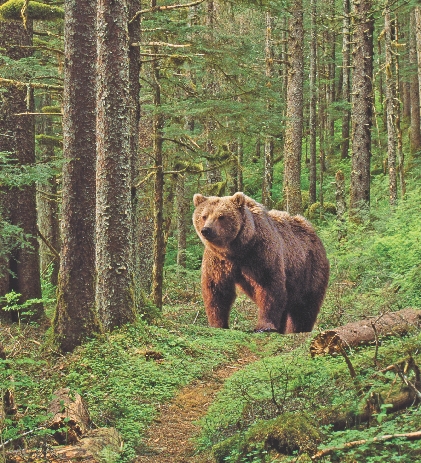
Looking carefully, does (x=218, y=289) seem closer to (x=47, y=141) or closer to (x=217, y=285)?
(x=217, y=285)

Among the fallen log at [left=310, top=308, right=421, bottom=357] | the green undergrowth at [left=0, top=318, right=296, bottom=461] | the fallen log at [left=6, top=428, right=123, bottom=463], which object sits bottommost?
the green undergrowth at [left=0, top=318, right=296, bottom=461]

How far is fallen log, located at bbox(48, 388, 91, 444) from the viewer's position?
16.9 ft

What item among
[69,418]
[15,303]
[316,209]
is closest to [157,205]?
[15,303]

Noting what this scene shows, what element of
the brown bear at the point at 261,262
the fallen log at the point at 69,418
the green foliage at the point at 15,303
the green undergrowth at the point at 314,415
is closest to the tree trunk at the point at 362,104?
the brown bear at the point at 261,262

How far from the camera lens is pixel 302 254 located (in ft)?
33.9

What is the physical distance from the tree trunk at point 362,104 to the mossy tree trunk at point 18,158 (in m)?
8.85

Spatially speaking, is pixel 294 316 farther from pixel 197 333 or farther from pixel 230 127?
pixel 230 127

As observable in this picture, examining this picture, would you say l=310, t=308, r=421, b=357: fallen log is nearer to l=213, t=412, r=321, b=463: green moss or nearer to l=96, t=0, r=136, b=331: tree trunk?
l=213, t=412, r=321, b=463: green moss

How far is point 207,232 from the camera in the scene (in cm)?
826

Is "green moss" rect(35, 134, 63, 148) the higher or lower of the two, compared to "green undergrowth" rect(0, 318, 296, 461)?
higher

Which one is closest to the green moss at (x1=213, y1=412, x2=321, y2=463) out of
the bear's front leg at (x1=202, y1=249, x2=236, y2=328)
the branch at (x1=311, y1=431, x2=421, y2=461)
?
the branch at (x1=311, y1=431, x2=421, y2=461)

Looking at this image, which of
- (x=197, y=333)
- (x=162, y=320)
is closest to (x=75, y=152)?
(x=162, y=320)

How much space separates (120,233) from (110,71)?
2.31 metres

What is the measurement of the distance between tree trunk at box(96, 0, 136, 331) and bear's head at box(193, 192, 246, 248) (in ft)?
3.69
